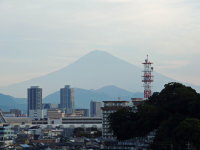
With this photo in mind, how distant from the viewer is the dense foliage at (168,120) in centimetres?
4587

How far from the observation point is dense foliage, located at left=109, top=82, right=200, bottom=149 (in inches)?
1806

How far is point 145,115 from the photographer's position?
5741 centimetres

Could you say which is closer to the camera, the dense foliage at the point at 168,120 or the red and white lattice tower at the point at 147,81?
the dense foliage at the point at 168,120

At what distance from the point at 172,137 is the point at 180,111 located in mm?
6539

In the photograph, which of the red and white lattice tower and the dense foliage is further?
the red and white lattice tower

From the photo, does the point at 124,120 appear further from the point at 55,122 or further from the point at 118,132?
the point at 55,122

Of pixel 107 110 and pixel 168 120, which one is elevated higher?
pixel 107 110

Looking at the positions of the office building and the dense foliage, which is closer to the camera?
the dense foliage

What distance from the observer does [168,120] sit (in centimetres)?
5138

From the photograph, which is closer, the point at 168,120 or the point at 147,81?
the point at 168,120

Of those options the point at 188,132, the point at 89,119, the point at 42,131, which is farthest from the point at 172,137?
the point at 89,119

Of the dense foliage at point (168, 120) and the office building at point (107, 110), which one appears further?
the office building at point (107, 110)

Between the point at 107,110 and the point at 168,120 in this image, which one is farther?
the point at 107,110

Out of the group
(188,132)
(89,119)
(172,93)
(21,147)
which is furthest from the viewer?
(89,119)
